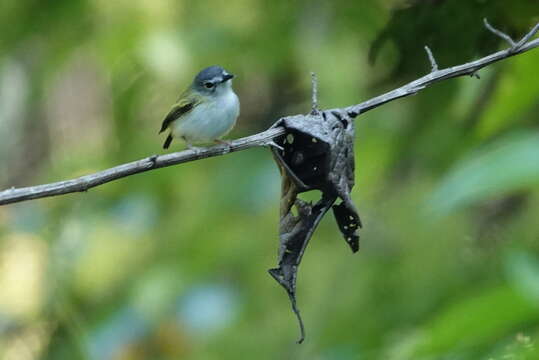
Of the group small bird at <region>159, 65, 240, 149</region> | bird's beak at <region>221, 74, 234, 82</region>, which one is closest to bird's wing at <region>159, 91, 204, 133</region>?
small bird at <region>159, 65, 240, 149</region>

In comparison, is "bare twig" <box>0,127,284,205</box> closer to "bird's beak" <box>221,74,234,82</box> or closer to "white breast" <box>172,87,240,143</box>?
"white breast" <box>172,87,240,143</box>

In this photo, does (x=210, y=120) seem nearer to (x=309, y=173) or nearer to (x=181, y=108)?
(x=181, y=108)

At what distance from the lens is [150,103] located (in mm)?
4078

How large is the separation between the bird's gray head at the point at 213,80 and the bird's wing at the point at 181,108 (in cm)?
5

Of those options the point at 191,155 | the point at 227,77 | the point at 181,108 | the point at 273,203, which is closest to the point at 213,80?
the point at 227,77

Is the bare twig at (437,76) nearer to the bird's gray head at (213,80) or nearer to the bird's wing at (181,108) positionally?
the bird's gray head at (213,80)

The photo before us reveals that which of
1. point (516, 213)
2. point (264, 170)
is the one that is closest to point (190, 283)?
point (264, 170)

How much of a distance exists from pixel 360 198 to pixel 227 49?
825 millimetres

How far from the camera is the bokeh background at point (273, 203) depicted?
183cm

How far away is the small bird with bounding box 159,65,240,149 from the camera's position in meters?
3.04

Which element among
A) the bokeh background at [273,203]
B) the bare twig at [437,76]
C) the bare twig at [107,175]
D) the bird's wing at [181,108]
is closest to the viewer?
the bare twig at [107,175]

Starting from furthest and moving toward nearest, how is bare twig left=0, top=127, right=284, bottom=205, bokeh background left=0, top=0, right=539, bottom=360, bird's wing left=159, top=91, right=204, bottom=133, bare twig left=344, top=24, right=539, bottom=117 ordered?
bird's wing left=159, top=91, right=204, bottom=133
bokeh background left=0, top=0, right=539, bottom=360
bare twig left=344, top=24, right=539, bottom=117
bare twig left=0, top=127, right=284, bottom=205

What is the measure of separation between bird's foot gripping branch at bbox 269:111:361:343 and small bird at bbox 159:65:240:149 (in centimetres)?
155

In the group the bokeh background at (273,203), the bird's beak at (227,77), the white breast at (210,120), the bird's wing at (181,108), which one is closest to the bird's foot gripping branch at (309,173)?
the bokeh background at (273,203)
